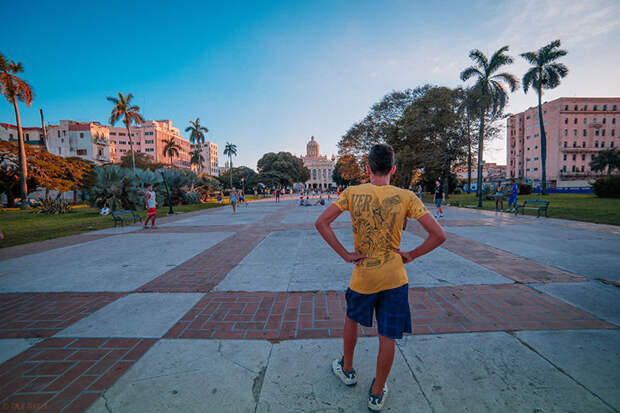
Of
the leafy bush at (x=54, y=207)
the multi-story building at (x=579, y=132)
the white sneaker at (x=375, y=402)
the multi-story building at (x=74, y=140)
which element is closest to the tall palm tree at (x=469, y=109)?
the white sneaker at (x=375, y=402)

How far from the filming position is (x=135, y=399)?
1.98 metres

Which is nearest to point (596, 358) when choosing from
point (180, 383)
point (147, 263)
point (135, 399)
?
point (180, 383)

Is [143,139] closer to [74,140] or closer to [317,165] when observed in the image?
[74,140]

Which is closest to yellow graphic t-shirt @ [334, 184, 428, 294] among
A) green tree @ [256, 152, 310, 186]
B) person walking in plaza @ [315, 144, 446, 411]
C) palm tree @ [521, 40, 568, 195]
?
person walking in plaza @ [315, 144, 446, 411]

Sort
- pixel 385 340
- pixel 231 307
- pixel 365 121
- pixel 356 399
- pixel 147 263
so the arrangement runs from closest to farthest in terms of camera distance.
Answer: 1. pixel 385 340
2. pixel 356 399
3. pixel 231 307
4. pixel 147 263
5. pixel 365 121

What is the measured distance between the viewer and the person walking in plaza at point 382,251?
5.88 ft

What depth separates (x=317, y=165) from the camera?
134250 mm

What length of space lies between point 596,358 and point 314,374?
247cm

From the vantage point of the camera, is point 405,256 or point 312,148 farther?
point 312,148

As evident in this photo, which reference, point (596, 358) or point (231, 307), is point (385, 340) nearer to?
point (596, 358)

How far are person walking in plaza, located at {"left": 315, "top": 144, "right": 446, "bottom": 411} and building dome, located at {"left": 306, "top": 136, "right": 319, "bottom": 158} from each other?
448 ft

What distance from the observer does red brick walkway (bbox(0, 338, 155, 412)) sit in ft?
6.46

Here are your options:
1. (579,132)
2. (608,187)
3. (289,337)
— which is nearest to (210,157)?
(608,187)

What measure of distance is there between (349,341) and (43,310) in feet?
13.7
